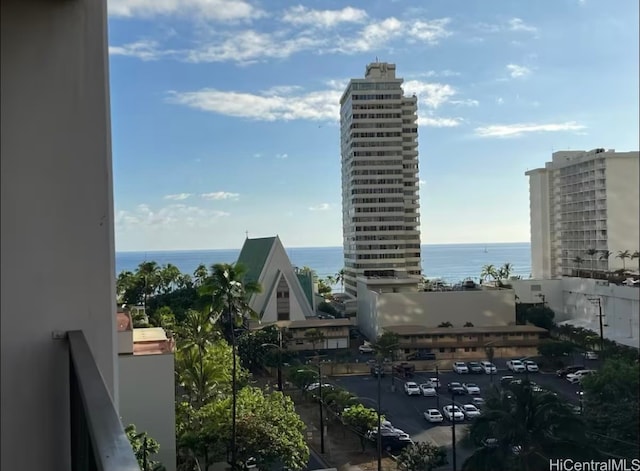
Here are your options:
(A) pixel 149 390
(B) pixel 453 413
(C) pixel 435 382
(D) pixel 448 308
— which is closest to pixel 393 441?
(C) pixel 435 382

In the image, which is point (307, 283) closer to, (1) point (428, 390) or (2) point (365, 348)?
(2) point (365, 348)

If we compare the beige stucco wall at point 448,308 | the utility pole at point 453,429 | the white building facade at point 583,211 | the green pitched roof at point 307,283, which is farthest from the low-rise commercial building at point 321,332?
the white building facade at point 583,211

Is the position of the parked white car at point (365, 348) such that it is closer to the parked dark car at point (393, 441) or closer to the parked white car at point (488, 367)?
the parked dark car at point (393, 441)

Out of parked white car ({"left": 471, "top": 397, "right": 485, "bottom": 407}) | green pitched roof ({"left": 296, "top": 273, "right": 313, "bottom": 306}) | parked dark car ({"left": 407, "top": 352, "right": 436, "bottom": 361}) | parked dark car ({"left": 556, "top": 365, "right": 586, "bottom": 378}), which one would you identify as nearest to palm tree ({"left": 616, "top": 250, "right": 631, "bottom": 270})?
parked dark car ({"left": 556, "top": 365, "right": 586, "bottom": 378})

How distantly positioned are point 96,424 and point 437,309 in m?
4.23

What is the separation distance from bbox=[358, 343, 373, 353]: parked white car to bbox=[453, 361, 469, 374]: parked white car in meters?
1.16

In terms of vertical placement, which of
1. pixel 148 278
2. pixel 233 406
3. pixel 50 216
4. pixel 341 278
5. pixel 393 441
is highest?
pixel 50 216

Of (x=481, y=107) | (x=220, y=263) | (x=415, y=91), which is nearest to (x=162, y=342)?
(x=220, y=263)

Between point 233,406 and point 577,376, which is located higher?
point 577,376

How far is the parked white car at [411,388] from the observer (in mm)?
3434

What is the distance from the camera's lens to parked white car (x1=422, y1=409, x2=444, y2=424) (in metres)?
2.87

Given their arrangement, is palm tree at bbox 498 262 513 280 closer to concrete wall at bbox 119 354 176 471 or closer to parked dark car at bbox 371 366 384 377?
parked dark car at bbox 371 366 384 377

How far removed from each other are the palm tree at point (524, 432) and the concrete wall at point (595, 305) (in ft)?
1.23

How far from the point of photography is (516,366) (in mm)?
2752
